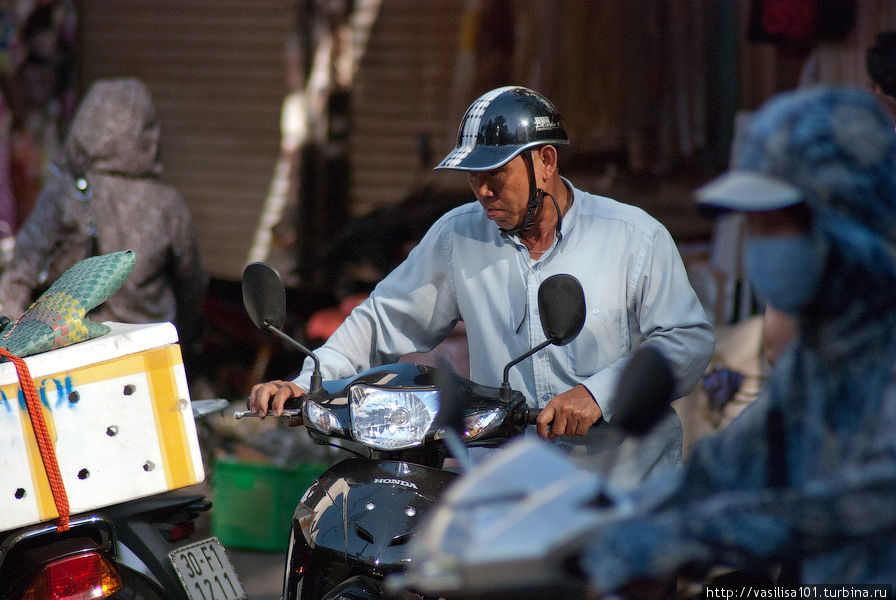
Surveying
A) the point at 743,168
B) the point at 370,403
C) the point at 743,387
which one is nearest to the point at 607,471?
the point at 743,168

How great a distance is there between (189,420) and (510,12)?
4743 mm

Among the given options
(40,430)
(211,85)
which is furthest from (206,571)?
(211,85)

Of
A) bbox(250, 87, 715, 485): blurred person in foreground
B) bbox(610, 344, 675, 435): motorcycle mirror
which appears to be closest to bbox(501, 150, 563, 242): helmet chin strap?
bbox(250, 87, 715, 485): blurred person in foreground

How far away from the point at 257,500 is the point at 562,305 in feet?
10.6

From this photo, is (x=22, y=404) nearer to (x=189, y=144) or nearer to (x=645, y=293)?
(x=645, y=293)

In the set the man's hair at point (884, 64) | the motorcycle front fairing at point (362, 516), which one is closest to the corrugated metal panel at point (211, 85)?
the man's hair at point (884, 64)

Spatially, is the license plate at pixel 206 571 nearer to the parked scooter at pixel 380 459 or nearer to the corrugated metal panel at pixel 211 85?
the parked scooter at pixel 380 459

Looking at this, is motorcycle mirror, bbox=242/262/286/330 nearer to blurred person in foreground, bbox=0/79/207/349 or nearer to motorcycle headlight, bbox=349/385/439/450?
motorcycle headlight, bbox=349/385/439/450

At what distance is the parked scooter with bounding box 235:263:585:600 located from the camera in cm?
247

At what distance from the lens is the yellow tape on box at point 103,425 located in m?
2.58

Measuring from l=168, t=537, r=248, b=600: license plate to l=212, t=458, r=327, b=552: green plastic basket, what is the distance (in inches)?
69.8

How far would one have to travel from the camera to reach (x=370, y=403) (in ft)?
8.47

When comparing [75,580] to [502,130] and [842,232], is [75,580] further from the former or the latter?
[842,232]

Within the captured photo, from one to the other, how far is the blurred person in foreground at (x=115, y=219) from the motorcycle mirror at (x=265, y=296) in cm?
228
